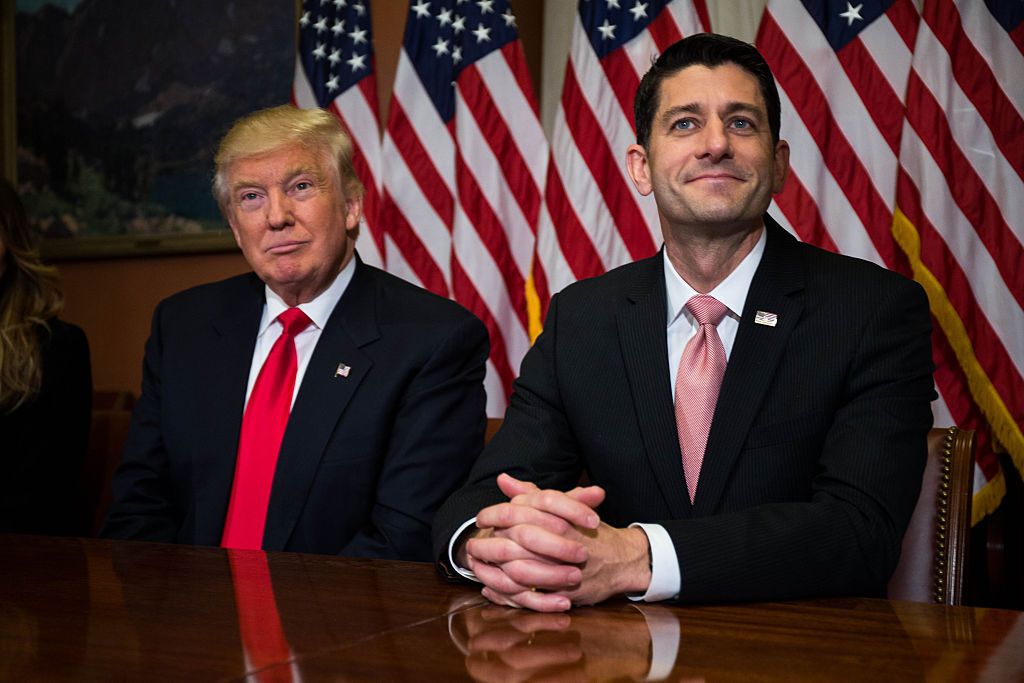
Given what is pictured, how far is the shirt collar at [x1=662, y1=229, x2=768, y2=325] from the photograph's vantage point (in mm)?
2150

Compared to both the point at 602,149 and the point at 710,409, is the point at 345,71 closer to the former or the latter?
the point at 602,149

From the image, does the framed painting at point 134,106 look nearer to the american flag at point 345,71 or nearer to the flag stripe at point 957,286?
the american flag at point 345,71

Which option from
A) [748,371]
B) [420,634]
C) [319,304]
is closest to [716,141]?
[748,371]

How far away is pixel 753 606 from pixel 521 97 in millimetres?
2905

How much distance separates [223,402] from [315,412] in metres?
0.28

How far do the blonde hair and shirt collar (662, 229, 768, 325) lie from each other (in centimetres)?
100

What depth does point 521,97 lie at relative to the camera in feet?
13.4

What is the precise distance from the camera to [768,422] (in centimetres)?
196

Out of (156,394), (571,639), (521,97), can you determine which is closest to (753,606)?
Answer: (571,639)

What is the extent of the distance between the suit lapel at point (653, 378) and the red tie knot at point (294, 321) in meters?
0.93

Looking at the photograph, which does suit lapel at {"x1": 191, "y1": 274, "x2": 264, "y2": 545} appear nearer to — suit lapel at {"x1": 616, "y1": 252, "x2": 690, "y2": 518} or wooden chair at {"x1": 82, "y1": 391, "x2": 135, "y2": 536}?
wooden chair at {"x1": 82, "y1": 391, "x2": 135, "y2": 536}

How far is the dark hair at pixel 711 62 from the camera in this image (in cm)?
223

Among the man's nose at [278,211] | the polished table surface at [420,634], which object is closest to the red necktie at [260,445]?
the man's nose at [278,211]

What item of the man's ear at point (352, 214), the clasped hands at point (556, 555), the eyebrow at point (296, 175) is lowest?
the clasped hands at point (556, 555)
